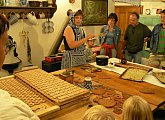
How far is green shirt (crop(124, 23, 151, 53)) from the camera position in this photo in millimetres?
4027

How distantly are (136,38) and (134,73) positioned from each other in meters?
1.90

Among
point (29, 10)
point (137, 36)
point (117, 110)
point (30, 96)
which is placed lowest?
point (117, 110)

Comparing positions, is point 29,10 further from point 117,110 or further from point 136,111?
point 136,111

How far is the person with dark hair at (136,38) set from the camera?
13.2ft

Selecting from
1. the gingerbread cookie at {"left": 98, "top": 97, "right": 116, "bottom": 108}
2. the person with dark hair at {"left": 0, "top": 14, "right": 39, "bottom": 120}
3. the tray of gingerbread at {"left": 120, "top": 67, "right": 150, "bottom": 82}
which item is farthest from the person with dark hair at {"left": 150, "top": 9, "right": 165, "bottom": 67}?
the person with dark hair at {"left": 0, "top": 14, "right": 39, "bottom": 120}

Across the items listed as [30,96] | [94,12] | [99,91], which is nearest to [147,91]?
[99,91]

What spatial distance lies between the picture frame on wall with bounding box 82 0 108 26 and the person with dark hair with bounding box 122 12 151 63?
1213 millimetres

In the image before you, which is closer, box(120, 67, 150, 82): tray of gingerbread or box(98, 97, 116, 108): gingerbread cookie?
box(98, 97, 116, 108): gingerbread cookie

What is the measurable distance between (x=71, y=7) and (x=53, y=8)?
1.94ft

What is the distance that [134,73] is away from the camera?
7.62 feet

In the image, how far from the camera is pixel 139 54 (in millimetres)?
4090

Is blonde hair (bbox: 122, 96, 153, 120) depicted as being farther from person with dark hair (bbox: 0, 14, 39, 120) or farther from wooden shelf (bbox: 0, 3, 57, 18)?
wooden shelf (bbox: 0, 3, 57, 18)

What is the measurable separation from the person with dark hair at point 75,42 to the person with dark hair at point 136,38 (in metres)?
1.42

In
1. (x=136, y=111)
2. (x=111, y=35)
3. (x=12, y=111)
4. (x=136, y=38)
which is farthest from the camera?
(x=136, y=38)
